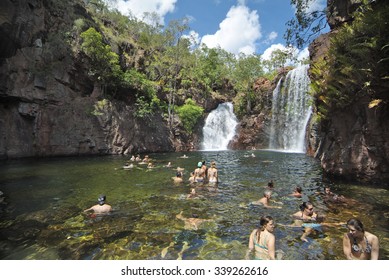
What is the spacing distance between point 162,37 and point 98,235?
4938 cm

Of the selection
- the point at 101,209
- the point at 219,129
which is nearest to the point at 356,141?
the point at 101,209

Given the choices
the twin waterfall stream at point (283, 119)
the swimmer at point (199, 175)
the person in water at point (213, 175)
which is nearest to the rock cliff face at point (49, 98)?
the twin waterfall stream at point (283, 119)

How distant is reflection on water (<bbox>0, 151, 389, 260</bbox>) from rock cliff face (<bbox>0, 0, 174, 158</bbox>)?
43.1ft

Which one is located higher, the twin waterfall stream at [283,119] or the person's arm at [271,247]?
the twin waterfall stream at [283,119]

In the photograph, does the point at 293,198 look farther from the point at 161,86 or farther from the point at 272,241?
the point at 161,86

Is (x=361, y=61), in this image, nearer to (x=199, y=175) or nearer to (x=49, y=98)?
(x=199, y=175)

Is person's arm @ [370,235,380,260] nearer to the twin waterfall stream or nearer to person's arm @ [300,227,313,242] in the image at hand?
person's arm @ [300,227,313,242]

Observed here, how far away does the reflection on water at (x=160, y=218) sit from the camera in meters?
7.31

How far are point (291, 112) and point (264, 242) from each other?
3894cm

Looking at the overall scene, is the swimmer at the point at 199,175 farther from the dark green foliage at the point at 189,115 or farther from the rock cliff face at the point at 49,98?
the dark green foliage at the point at 189,115

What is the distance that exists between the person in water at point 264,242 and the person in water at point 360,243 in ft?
5.85

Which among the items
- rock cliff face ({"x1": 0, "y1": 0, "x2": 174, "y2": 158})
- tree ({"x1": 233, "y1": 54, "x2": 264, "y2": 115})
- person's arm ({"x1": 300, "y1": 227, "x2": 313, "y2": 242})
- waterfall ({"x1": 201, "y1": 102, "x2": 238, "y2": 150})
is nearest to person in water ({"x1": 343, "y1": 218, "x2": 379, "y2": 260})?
person's arm ({"x1": 300, "y1": 227, "x2": 313, "y2": 242})

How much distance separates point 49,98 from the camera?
30375 mm

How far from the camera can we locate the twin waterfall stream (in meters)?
40.5
